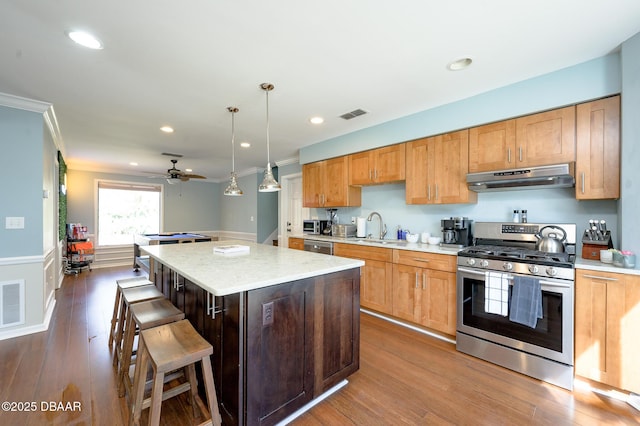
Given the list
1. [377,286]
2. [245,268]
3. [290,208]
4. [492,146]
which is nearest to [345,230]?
[377,286]

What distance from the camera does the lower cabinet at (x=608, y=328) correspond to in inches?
71.8

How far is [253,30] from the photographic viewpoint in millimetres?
1826

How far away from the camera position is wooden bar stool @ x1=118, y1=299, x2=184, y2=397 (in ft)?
5.88

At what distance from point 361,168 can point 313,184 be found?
109 centimetres

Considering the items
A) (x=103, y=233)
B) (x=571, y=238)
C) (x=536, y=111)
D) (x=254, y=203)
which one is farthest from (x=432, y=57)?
(x=103, y=233)

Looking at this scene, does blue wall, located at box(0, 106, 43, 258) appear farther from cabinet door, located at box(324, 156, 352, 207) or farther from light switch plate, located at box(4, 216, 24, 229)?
cabinet door, located at box(324, 156, 352, 207)

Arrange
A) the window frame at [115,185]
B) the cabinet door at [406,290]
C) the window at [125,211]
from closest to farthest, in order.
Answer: the cabinet door at [406,290], the window frame at [115,185], the window at [125,211]

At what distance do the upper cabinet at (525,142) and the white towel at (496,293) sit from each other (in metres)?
1.07

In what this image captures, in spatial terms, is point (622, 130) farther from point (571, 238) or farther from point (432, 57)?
point (432, 57)

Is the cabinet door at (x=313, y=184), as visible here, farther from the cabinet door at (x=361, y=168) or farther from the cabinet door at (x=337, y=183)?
the cabinet door at (x=361, y=168)

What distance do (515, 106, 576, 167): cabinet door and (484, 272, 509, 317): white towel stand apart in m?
1.08

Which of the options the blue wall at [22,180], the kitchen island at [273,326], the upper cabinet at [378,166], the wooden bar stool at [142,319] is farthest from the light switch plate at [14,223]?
the upper cabinet at [378,166]

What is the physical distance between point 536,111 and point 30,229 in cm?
535

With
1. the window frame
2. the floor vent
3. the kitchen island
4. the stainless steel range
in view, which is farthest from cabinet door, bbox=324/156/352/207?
the window frame
